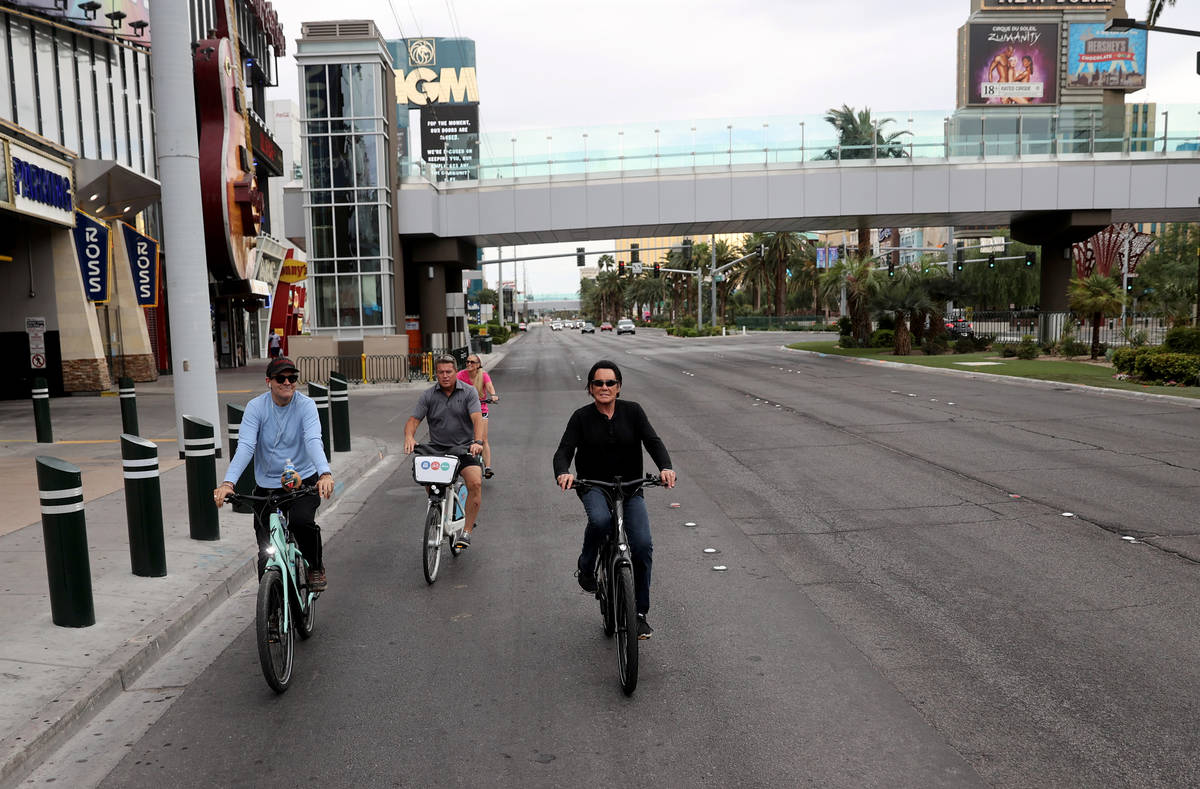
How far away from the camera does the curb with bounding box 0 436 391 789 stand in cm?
432

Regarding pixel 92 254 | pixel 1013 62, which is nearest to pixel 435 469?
pixel 92 254

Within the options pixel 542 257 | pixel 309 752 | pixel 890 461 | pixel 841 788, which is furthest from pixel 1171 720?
pixel 542 257

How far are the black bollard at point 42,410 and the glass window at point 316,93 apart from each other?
19259 mm

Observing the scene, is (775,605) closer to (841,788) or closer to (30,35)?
(841,788)

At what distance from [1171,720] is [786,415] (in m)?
14.4

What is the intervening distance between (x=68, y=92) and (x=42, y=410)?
17399 mm

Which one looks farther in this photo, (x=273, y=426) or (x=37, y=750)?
(x=273, y=426)

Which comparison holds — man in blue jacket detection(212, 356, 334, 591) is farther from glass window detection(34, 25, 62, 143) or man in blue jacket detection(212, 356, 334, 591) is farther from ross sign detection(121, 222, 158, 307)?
ross sign detection(121, 222, 158, 307)

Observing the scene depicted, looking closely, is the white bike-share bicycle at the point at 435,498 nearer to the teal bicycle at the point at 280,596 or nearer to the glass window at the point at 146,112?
the teal bicycle at the point at 280,596

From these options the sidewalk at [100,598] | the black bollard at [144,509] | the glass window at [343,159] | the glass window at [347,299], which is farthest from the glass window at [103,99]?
the black bollard at [144,509]

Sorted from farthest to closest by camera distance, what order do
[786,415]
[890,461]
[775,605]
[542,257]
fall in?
A: 1. [542,257]
2. [786,415]
3. [890,461]
4. [775,605]

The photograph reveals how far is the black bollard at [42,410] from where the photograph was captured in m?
15.9

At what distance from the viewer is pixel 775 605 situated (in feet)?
21.6

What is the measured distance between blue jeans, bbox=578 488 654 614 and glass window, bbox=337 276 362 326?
29063 millimetres
